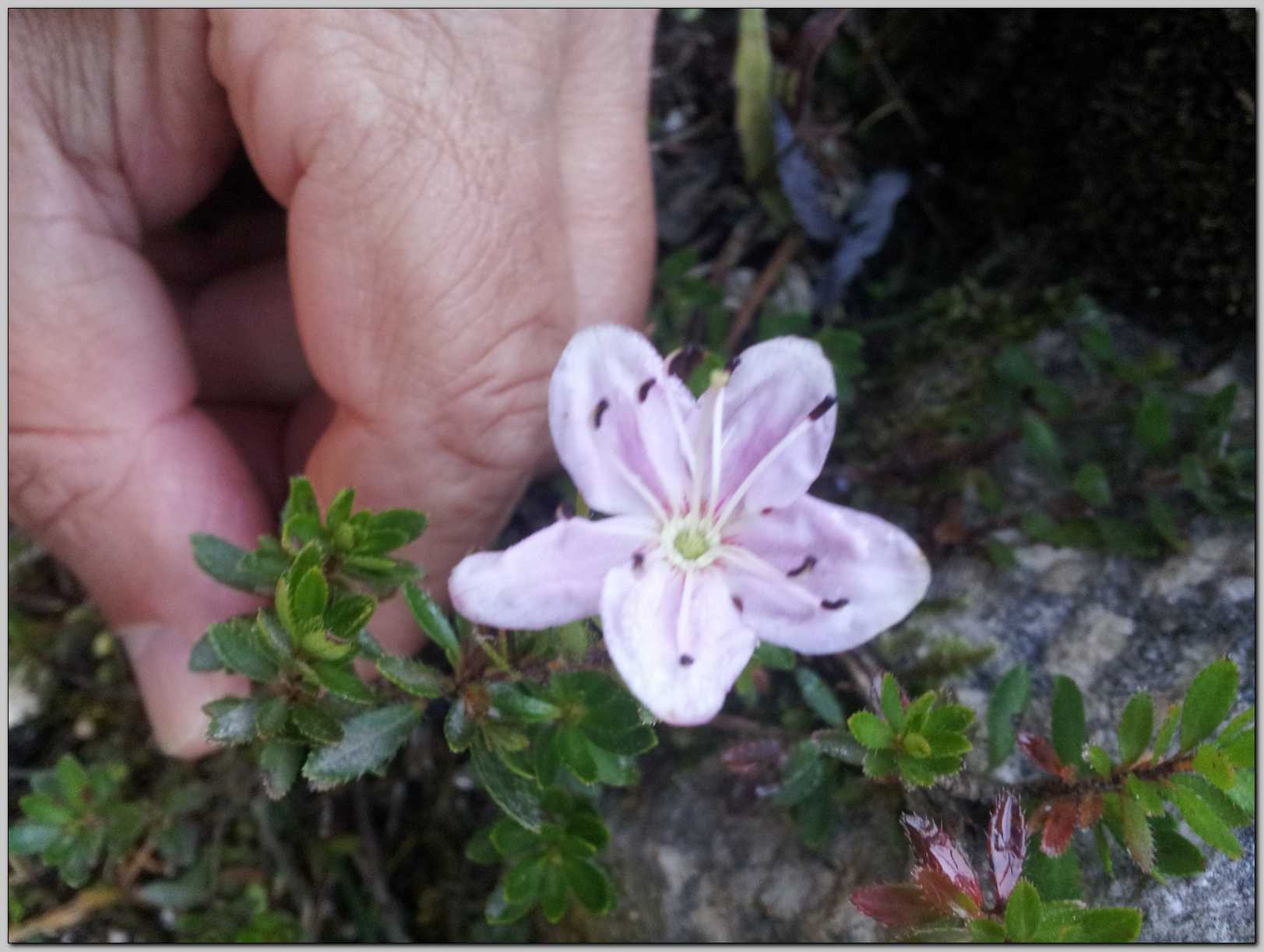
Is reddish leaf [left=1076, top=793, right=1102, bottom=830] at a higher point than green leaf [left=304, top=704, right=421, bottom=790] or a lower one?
lower

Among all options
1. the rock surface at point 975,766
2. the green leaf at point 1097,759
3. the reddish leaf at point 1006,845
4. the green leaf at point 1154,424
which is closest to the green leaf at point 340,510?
the rock surface at point 975,766

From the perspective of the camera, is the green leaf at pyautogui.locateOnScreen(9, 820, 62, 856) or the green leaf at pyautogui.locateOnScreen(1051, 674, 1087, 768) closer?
the green leaf at pyautogui.locateOnScreen(1051, 674, 1087, 768)

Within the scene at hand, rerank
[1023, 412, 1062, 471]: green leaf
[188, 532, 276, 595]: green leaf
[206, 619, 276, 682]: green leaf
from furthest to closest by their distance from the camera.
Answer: [1023, 412, 1062, 471]: green leaf < [188, 532, 276, 595]: green leaf < [206, 619, 276, 682]: green leaf

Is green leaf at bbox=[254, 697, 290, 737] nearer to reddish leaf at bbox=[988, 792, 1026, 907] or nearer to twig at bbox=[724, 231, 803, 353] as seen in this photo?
reddish leaf at bbox=[988, 792, 1026, 907]

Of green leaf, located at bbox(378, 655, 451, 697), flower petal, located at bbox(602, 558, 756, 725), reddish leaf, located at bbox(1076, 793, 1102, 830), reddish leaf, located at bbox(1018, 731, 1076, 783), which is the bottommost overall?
reddish leaf, located at bbox(1018, 731, 1076, 783)

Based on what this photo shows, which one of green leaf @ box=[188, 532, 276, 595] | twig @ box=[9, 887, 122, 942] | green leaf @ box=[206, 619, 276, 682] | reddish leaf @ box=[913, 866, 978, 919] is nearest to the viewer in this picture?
reddish leaf @ box=[913, 866, 978, 919]

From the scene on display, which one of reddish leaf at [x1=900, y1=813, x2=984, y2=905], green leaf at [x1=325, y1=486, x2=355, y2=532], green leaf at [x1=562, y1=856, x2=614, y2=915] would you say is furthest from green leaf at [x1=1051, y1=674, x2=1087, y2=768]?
green leaf at [x1=325, y1=486, x2=355, y2=532]
